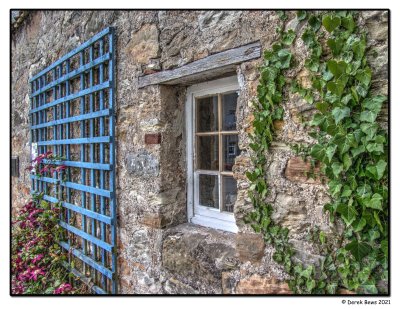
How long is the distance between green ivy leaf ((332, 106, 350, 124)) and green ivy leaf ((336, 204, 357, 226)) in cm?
37

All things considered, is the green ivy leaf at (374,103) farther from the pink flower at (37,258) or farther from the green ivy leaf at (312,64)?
the pink flower at (37,258)

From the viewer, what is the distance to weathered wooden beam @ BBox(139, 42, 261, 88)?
170 centimetres

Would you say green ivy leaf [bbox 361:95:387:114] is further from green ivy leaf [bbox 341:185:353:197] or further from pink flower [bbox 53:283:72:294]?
pink flower [bbox 53:283:72:294]

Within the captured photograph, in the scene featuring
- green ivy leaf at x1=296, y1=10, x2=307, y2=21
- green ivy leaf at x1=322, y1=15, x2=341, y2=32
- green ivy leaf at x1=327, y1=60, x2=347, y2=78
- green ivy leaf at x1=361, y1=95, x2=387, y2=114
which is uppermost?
green ivy leaf at x1=296, y1=10, x2=307, y2=21

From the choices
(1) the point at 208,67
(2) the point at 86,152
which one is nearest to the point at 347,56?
(1) the point at 208,67

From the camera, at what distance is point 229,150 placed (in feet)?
6.80

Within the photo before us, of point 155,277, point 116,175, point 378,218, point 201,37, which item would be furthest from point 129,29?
point 378,218

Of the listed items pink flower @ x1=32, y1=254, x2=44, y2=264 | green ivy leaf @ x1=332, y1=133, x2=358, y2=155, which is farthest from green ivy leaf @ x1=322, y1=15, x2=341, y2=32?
pink flower @ x1=32, y1=254, x2=44, y2=264

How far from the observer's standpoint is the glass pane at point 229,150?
2041mm

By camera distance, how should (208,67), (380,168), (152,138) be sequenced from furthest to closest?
(152,138) < (208,67) < (380,168)

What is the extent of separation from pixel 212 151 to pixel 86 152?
55.9 inches

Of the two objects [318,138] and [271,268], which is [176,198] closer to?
[271,268]

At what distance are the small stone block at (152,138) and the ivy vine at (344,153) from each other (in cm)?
100

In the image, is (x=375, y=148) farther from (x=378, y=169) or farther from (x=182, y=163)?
(x=182, y=163)
